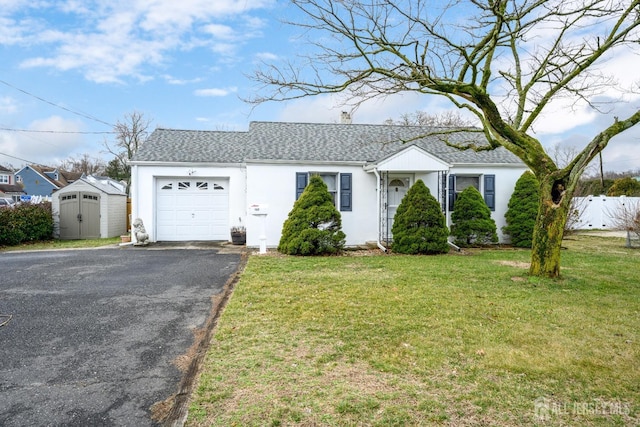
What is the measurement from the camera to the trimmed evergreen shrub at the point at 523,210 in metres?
12.1

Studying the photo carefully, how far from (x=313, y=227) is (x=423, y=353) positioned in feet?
22.8

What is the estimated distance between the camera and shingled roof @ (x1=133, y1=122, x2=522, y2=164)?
12414 mm

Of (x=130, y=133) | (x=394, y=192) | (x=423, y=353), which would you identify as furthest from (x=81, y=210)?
(x=130, y=133)

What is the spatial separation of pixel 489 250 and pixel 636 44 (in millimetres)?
6084

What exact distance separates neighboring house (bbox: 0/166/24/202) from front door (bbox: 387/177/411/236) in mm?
47930

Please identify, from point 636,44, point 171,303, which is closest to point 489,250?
point 636,44

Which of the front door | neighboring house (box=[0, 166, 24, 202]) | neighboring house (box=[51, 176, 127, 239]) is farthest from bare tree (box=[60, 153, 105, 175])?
the front door

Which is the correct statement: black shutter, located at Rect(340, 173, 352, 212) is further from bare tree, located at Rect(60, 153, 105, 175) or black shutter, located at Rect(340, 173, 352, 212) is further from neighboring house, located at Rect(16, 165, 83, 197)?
neighboring house, located at Rect(16, 165, 83, 197)

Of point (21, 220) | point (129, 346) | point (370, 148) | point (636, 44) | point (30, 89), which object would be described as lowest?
point (129, 346)

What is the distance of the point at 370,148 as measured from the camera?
13.3 meters

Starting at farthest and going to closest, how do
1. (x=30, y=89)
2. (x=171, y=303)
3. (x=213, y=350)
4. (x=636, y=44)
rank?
(x=30, y=89) → (x=636, y=44) → (x=171, y=303) → (x=213, y=350)

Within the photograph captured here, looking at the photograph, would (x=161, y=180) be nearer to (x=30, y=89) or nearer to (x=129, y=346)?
(x=129, y=346)

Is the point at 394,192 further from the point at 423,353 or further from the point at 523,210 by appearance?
the point at 423,353

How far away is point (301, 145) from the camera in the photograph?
13.0 metres
